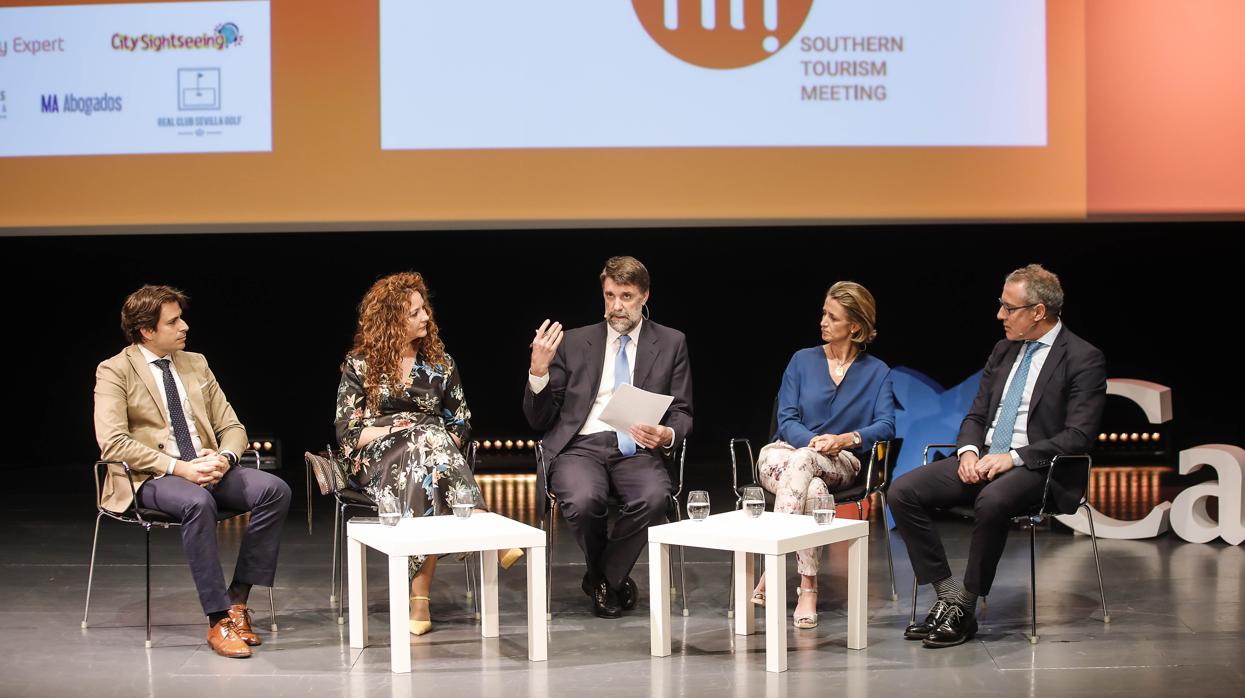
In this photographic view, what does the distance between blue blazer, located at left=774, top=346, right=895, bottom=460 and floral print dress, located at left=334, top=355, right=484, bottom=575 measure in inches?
43.9

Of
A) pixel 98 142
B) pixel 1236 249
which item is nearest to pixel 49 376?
pixel 98 142

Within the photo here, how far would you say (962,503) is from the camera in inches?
156

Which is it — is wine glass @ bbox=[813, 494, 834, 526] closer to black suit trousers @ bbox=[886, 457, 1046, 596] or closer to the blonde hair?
black suit trousers @ bbox=[886, 457, 1046, 596]

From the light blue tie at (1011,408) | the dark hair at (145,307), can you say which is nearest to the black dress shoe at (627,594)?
the light blue tie at (1011,408)

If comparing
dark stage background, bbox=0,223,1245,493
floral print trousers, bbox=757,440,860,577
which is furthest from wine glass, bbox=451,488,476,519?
dark stage background, bbox=0,223,1245,493

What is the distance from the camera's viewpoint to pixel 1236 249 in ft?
23.3

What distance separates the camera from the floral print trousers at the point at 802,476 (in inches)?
157

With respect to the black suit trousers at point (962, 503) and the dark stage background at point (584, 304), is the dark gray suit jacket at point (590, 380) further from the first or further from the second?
the dark stage background at point (584, 304)

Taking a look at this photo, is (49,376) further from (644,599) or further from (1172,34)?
(1172,34)

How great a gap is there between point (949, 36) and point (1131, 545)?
225 centimetres

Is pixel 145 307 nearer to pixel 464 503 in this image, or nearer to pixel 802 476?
pixel 464 503

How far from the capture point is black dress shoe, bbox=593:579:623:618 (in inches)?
159

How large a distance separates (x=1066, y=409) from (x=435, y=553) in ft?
6.54

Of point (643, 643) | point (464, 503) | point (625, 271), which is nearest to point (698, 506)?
point (643, 643)
